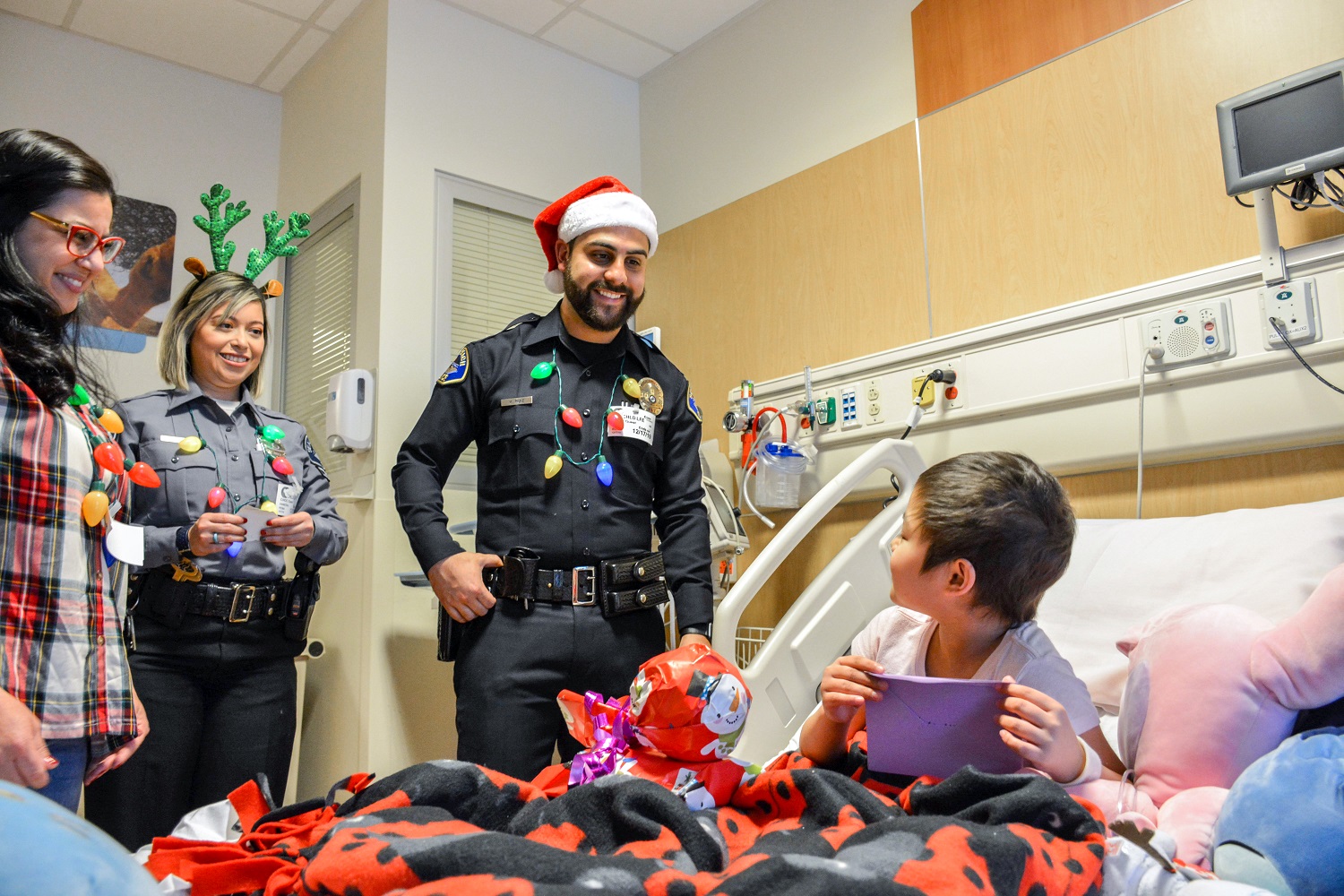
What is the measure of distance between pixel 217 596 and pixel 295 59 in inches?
97.0

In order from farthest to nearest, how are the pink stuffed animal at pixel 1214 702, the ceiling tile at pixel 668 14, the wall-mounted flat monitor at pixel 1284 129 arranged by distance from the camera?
the ceiling tile at pixel 668 14
the wall-mounted flat monitor at pixel 1284 129
the pink stuffed animal at pixel 1214 702

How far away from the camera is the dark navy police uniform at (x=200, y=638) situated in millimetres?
2039

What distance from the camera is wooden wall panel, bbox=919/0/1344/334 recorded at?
2.22 metres

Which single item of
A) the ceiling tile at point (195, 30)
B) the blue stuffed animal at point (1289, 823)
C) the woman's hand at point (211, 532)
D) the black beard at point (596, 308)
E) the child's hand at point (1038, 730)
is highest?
the ceiling tile at point (195, 30)

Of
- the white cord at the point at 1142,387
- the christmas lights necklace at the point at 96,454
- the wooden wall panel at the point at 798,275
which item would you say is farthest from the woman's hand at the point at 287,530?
the white cord at the point at 1142,387

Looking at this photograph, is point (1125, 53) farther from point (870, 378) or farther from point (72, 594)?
point (72, 594)

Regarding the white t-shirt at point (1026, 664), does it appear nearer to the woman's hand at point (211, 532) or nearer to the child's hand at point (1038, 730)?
the child's hand at point (1038, 730)

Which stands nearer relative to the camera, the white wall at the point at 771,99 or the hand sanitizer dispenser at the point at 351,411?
the hand sanitizer dispenser at the point at 351,411

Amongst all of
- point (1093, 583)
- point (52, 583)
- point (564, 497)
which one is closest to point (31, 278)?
point (52, 583)

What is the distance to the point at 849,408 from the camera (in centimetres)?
289

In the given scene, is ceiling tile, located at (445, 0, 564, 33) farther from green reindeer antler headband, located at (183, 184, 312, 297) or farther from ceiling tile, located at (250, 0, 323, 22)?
green reindeer antler headband, located at (183, 184, 312, 297)

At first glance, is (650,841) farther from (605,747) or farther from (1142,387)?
(1142,387)

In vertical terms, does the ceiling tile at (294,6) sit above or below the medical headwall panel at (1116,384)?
above

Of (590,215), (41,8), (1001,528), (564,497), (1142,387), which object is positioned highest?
(41,8)
